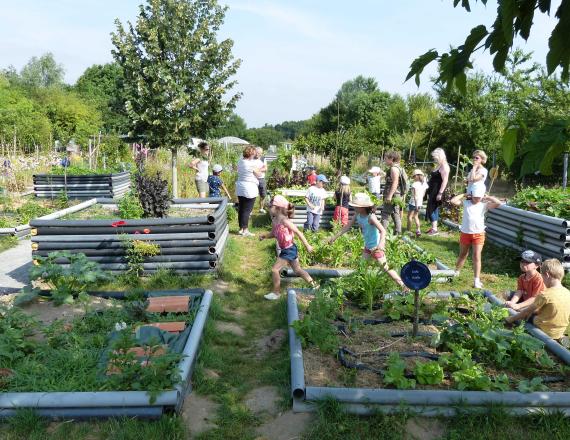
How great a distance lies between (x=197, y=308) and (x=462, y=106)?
23.3 meters

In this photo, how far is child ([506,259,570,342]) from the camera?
4.55 metres

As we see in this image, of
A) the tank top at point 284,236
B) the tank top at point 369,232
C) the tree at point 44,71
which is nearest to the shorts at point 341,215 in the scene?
the tank top at point 369,232

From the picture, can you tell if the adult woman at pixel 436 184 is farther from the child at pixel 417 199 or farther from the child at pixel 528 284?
the child at pixel 528 284

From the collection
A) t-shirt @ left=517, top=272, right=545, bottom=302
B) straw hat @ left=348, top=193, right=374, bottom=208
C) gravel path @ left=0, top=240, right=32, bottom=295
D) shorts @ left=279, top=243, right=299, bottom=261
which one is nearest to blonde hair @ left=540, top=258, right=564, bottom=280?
t-shirt @ left=517, top=272, right=545, bottom=302

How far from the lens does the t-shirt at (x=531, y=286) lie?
531cm

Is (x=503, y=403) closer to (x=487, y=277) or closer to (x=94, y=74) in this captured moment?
(x=487, y=277)

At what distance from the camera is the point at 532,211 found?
27.9 feet

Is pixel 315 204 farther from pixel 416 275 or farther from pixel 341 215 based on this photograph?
pixel 416 275

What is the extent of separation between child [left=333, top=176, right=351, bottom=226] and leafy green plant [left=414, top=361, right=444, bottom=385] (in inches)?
236

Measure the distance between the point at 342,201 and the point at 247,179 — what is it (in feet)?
6.90

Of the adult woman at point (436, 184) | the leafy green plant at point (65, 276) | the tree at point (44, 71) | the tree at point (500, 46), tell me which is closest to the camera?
the tree at point (500, 46)

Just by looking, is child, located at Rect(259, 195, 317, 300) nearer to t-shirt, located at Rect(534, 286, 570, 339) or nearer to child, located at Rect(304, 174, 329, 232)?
t-shirt, located at Rect(534, 286, 570, 339)

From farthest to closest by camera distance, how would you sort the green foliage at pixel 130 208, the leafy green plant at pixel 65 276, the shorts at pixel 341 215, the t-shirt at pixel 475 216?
the shorts at pixel 341 215, the green foliage at pixel 130 208, the t-shirt at pixel 475 216, the leafy green plant at pixel 65 276

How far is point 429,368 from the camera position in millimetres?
3703
